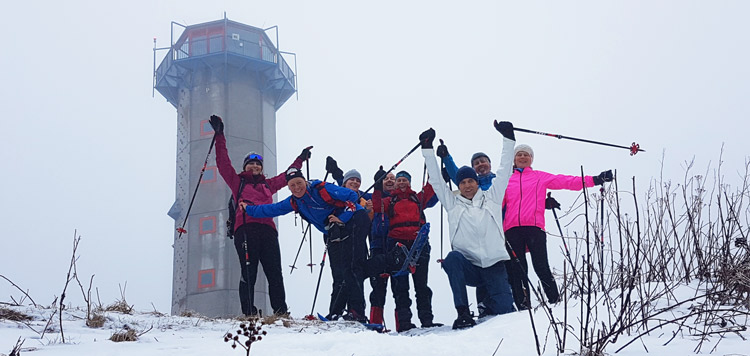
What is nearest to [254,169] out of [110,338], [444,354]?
[110,338]

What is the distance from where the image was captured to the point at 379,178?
7.43 m

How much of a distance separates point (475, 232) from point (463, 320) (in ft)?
2.92

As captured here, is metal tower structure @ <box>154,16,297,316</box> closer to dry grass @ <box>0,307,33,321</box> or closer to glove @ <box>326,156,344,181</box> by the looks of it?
glove @ <box>326,156,344,181</box>

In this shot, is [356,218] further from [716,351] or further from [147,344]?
[716,351]

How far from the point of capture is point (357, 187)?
7453mm

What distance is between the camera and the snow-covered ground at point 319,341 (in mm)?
3156

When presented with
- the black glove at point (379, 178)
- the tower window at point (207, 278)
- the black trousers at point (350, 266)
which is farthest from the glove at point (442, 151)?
the tower window at point (207, 278)

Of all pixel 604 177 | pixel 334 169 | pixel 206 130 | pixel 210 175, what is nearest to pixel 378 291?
pixel 334 169

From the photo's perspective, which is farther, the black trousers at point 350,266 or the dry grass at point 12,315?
the black trousers at point 350,266

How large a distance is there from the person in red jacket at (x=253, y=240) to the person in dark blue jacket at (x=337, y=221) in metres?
0.25

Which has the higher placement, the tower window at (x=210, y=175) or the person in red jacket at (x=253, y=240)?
the tower window at (x=210, y=175)

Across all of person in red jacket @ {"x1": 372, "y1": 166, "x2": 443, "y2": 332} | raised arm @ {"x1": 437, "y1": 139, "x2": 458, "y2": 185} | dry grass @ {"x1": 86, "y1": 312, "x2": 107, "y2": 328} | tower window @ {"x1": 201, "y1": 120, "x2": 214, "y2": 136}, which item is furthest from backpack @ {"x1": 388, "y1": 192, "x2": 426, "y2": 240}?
tower window @ {"x1": 201, "y1": 120, "x2": 214, "y2": 136}

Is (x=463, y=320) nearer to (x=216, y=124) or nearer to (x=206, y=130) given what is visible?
(x=216, y=124)

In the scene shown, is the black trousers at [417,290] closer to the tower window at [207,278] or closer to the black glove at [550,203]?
the black glove at [550,203]
